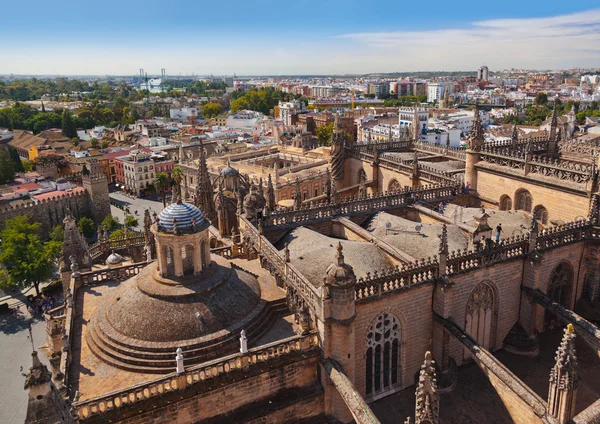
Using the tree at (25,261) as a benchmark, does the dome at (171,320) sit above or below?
above

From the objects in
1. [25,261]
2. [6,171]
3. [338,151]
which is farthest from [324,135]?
[25,261]

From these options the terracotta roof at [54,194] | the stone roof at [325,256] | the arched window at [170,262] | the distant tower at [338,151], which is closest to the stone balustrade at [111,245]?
the stone roof at [325,256]

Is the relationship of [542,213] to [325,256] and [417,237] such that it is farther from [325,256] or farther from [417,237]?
[325,256]

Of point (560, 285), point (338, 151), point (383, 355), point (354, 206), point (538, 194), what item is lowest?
point (383, 355)

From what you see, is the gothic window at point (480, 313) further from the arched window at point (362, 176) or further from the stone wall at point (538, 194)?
the arched window at point (362, 176)

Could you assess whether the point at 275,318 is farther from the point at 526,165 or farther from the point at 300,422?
the point at 526,165

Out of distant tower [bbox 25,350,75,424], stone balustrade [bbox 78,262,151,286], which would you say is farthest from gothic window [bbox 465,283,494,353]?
distant tower [bbox 25,350,75,424]
